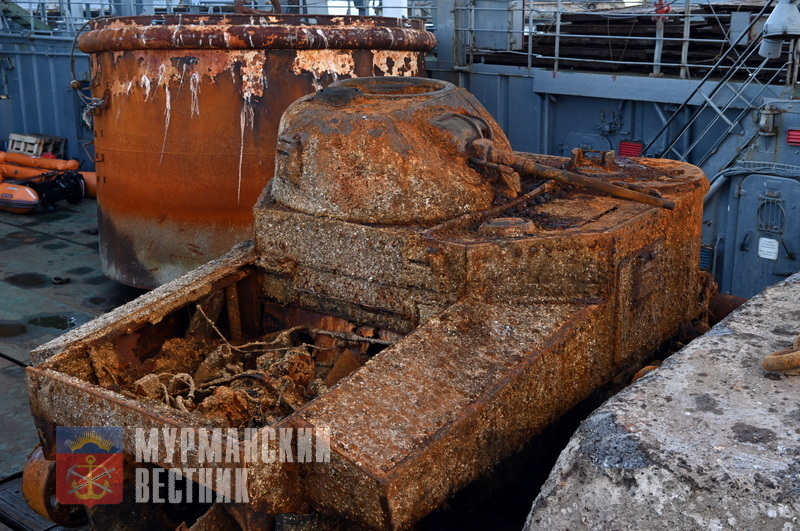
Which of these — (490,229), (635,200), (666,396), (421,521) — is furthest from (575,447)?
(635,200)

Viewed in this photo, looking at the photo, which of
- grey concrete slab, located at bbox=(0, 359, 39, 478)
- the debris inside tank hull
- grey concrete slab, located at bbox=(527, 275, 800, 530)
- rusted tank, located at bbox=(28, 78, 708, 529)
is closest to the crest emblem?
rusted tank, located at bbox=(28, 78, 708, 529)

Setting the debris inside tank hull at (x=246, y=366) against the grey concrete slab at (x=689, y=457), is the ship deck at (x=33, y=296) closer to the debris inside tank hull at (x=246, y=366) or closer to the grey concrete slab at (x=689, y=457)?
the debris inside tank hull at (x=246, y=366)

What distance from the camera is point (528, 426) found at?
4391mm

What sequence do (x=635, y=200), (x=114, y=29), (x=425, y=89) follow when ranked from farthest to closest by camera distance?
(x=114, y=29), (x=425, y=89), (x=635, y=200)

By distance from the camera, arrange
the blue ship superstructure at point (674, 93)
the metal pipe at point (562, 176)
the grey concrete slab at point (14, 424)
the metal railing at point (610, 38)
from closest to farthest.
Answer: the metal pipe at point (562, 176), the grey concrete slab at point (14, 424), the blue ship superstructure at point (674, 93), the metal railing at point (610, 38)

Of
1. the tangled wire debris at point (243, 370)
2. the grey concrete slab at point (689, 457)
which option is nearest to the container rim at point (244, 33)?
the tangled wire debris at point (243, 370)

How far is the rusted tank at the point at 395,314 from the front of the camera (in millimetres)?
3953

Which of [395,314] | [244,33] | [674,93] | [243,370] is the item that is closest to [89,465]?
[243,370]

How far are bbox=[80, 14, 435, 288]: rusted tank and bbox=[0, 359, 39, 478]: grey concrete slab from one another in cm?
197

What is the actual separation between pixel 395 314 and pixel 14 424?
10.5ft

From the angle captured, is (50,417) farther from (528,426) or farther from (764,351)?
(764,351)

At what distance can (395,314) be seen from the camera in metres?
5.05

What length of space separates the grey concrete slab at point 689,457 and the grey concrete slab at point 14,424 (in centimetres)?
417

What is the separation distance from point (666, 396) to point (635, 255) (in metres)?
1.70
